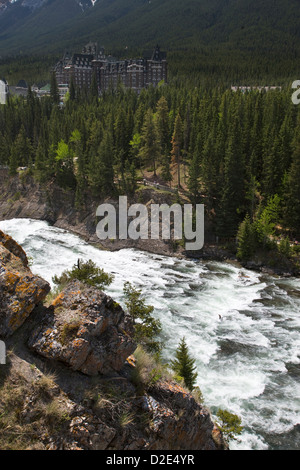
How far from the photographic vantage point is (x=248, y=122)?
62.7 metres

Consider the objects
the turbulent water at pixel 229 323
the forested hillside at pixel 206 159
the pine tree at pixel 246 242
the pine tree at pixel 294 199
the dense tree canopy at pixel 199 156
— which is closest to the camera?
the turbulent water at pixel 229 323

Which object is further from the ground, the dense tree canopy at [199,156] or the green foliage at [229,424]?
the dense tree canopy at [199,156]

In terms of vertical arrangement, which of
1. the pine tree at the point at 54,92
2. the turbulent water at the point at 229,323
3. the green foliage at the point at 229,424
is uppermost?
the pine tree at the point at 54,92

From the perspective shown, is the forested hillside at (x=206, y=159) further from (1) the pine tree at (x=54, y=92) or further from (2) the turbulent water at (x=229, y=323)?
(1) the pine tree at (x=54, y=92)

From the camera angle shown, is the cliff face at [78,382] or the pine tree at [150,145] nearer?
the cliff face at [78,382]

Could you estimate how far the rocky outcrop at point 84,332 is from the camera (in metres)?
9.84

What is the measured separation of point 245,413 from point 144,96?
93.9 metres

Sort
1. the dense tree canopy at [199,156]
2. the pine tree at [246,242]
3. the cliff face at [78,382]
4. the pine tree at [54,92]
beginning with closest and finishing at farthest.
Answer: the cliff face at [78,382] → the pine tree at [246,242] → the dense tree canopy at [199,156] → the pine tree at [54,92]

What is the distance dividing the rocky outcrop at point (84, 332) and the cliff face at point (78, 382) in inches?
1.1

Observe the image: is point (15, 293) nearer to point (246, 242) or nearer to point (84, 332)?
point (84, 332)

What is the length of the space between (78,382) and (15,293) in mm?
2970

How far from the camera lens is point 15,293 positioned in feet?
33.4

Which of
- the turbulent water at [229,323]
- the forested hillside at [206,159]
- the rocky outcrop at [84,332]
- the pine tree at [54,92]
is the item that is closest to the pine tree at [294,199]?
the forested hillside at [206,159]
